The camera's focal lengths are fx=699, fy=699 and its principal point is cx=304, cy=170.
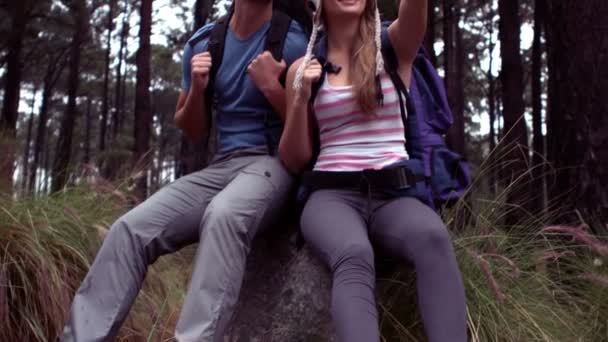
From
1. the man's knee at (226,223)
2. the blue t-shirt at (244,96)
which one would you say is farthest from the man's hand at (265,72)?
the man's knee at (226,223)

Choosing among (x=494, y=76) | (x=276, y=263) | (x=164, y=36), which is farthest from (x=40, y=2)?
(x=494, y=76)

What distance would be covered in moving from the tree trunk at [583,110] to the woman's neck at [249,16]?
198cm

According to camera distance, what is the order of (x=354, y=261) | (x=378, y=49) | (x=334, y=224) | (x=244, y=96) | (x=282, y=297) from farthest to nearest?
(x=244, y=96) < (x=282, y=297) < (x=378, y=49) < (x=334, y=224) < (x=354, y=261)

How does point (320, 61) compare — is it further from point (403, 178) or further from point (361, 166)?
point (403, 178)

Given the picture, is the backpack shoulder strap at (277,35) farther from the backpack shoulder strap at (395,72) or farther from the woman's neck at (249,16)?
the backpack shoulder strap at (395,72)

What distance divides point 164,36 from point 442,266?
19247 mm

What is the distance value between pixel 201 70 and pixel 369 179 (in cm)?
82

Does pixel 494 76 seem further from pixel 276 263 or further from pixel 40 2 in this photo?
pixel 276 263

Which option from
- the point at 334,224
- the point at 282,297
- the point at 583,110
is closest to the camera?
the point at 334,224

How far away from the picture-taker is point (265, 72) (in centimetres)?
270

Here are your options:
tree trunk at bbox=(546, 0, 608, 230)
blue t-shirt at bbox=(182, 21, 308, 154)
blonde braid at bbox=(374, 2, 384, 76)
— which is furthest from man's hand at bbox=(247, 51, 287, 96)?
tree trunk at bbox=(546, 0, 608, 230)

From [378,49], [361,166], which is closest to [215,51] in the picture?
[378,49]

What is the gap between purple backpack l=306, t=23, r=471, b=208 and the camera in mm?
2572

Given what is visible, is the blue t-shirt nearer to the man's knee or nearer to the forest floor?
the man's knee
